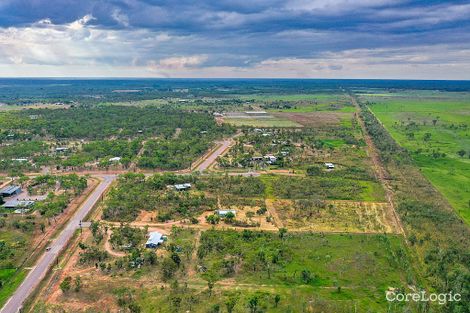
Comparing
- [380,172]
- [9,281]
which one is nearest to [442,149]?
[380,172]

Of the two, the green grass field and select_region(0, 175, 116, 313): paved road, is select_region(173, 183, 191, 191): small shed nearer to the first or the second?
select_region(0, 175, 116, 313): paved road

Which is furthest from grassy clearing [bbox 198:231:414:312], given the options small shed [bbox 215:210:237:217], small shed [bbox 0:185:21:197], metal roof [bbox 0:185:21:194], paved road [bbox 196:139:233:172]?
metal roof [bbox 0:185:21:194]

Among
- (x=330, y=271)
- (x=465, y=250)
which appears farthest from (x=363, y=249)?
(x=465, y=250)

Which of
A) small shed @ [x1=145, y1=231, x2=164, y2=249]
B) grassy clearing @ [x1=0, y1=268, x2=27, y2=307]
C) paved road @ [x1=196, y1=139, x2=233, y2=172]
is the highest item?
paved road @ [x1=196, y1=139, x2=233, y2=172]

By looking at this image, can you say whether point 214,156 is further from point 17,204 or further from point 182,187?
point 17,204

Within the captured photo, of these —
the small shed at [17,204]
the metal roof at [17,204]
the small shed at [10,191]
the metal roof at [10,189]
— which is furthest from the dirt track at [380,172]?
the metal roof at [10,189]

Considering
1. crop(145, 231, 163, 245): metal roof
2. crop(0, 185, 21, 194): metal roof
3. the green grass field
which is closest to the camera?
crop(145, 231, 163, 245): metal roof
